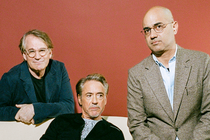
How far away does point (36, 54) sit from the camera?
2.16 m

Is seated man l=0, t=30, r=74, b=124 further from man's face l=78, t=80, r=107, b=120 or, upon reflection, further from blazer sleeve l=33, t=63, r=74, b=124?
man's face l=78, t=80, r=107, b=120

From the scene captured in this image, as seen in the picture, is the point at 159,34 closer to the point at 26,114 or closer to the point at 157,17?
the point at 157,17

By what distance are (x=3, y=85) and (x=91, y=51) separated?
112 cm

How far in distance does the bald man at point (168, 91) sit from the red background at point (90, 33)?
72 cm

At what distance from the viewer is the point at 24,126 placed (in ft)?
7.17

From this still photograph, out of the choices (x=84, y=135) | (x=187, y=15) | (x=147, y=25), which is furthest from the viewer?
(x=187, y=15)

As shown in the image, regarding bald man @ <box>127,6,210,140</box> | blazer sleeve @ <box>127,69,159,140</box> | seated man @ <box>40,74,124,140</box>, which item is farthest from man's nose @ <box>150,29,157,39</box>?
seated man @ <box>40,74,124,140</box>

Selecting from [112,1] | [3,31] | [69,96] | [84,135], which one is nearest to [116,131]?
[84,135]

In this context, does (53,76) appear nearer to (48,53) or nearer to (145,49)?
(48,53)

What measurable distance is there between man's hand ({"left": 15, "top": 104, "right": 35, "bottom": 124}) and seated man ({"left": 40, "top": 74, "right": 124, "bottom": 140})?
271 millimetres

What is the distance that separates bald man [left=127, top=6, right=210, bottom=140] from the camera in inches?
69.0

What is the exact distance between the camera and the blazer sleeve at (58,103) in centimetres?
218

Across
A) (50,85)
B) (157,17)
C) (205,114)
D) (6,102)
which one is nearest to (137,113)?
(205,114)

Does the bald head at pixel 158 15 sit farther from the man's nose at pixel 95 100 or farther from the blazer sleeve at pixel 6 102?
the blazer sleeve at pixel 6 102
